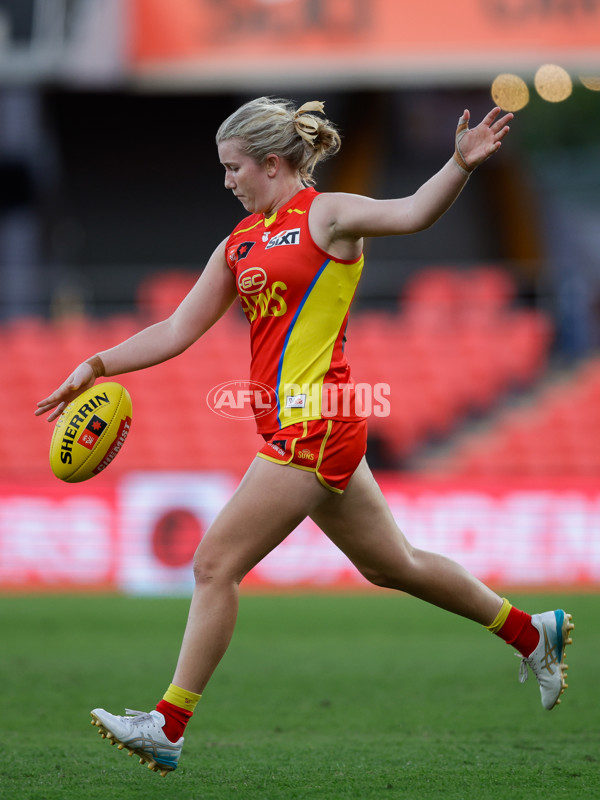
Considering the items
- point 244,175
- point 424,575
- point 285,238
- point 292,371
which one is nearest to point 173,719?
point 424,575

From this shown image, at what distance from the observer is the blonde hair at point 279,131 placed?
12.6 feet

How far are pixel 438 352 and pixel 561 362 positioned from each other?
6.19 feet

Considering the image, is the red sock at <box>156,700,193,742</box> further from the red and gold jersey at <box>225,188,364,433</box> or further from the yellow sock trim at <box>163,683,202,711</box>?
the red and gold jersey at <box>225,188,364,433</box>

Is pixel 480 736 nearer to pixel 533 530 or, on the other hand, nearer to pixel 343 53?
pixel 533 530

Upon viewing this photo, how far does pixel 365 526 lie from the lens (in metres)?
3.93

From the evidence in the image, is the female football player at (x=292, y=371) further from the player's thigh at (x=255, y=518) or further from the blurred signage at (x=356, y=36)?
the blurred signage at (x=356, y=36)

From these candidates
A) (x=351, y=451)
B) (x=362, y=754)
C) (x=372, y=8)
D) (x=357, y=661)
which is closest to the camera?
(x=351, y=451)

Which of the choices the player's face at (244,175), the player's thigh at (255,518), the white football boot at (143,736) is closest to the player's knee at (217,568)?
the player's thigh at (255,518)

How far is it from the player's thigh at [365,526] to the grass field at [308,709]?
76 centimetres

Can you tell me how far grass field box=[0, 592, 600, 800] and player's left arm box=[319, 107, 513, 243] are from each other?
1.86m

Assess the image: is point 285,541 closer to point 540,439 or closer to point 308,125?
point 540,439

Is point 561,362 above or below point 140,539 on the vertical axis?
above

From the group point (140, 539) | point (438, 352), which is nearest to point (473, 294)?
point (438, 352)

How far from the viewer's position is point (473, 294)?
1559 cm
